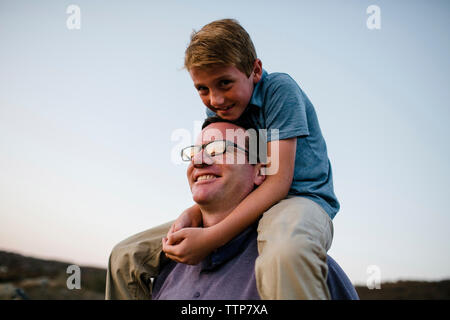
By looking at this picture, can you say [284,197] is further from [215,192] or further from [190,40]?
[190,40]

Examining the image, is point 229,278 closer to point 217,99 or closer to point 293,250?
point 293,250

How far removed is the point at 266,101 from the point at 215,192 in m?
0.82

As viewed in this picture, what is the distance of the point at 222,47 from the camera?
3123mm

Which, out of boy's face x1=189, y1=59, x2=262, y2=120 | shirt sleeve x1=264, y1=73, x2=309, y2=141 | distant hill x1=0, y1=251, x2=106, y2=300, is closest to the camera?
shirt sleeve x1=264, y1=73, x2=309, y2=141

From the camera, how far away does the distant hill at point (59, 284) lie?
7.43 metres

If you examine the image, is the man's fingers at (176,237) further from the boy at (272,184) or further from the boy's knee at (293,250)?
the boy's knee at (293,250)

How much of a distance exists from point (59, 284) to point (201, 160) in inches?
250

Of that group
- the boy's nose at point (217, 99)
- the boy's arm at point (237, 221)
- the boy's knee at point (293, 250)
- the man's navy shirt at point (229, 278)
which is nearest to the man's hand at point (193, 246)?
the boy's arm at point (237, 221)

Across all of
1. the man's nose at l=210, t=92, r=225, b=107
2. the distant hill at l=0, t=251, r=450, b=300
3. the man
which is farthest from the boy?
the distant hill at l=0, t=251, r=450, b=300

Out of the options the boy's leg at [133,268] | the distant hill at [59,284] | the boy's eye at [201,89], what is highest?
the boy's eye at [201,89]

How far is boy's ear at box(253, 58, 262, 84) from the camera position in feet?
11.0

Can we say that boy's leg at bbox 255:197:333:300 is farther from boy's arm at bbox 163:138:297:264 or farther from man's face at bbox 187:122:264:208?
man's face at bbox 187:122:264:208

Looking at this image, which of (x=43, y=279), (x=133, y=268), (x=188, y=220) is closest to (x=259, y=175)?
(x=188, y=220)
